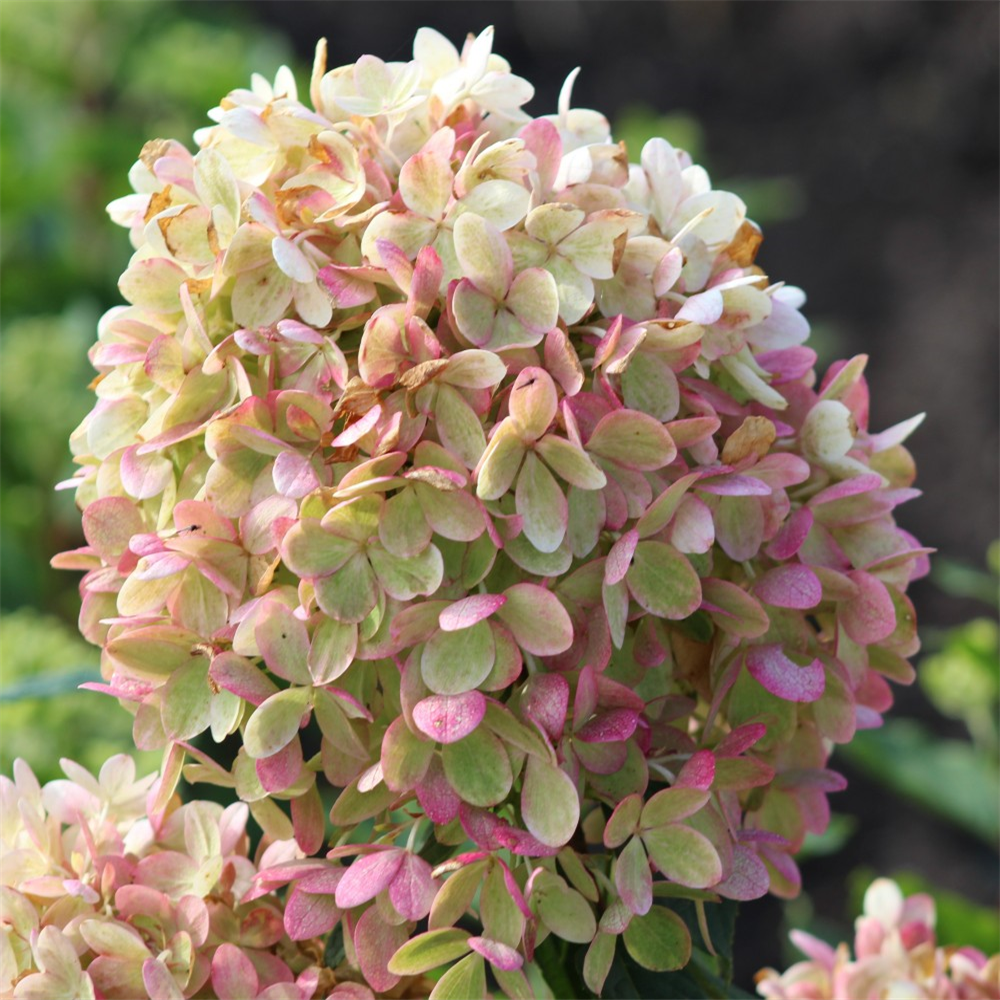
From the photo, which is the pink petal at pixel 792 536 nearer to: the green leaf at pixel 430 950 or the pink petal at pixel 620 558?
the pink petal at pixel 620 558

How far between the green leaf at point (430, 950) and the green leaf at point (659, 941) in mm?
81

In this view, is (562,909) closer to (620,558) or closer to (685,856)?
(685,856)

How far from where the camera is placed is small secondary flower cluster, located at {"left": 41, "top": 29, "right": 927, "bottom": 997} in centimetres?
58

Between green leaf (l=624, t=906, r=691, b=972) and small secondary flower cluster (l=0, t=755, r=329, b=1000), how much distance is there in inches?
6.3

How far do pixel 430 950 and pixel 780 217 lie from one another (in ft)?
10.6

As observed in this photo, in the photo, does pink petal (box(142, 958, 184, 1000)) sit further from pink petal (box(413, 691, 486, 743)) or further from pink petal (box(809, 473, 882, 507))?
pink petal (box(809, 473, 882, 507))

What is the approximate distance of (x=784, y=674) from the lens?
631mm

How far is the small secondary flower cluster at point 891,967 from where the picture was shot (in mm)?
760

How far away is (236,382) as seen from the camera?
628mm

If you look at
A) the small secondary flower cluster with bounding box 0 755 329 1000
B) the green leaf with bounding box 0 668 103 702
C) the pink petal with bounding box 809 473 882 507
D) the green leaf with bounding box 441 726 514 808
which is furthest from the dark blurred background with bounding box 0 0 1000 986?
the pink petal with bounding box 809 473 882 507

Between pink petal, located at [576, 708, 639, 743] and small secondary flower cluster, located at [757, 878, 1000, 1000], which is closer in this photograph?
pink petal, located at [576, 708, 639, 743]

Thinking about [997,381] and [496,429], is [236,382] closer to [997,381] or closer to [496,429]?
[496,429]

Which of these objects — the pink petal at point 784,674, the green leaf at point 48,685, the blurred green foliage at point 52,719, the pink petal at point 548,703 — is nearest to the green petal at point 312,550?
the pink petal at point 548,703

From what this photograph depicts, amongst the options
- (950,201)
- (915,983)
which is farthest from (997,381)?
(915,983)
